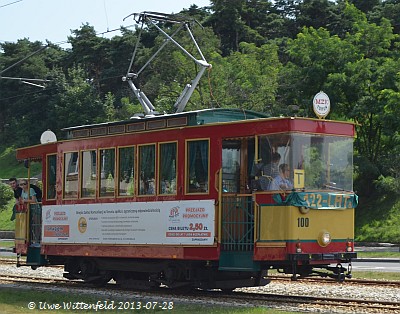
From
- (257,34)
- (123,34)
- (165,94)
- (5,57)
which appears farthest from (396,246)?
(5,57)

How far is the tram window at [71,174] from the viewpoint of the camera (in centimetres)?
1973

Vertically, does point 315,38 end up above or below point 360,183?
above

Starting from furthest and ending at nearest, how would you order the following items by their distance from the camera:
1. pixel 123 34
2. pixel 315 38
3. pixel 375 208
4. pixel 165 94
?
pixel 123 34 < pixel 165 94 < pixel 315 38 < pixel 375 208

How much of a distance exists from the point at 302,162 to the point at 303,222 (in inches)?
41.5

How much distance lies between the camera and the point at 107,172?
18.8 m

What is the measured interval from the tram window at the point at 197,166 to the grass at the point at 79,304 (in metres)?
2.21

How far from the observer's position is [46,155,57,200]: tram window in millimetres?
20562

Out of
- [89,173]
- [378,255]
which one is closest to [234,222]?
[89,173]

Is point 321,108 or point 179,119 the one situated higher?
point 321,108

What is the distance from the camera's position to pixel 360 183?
41.3 m

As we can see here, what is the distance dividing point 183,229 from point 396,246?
20015mm

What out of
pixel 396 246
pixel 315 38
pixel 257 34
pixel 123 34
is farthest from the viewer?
pixel 123 34

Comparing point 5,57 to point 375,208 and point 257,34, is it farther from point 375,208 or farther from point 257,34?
point 375,208

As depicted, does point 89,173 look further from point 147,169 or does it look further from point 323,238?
point 323,238
